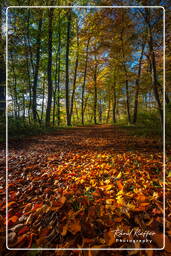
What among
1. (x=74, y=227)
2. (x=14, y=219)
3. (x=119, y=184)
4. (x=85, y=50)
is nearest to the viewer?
(x=74, y=227)

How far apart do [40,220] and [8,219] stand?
14.4 inches

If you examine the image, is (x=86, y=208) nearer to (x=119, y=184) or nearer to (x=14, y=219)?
(x=119, y=184)

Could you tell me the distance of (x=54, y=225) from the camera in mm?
1089

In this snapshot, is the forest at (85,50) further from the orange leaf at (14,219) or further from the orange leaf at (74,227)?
the orange leaf at (14,219)

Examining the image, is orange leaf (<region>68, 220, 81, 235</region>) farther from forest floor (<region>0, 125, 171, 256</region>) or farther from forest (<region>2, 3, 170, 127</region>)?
forest (<region>2, 3, 170, 127</region>)

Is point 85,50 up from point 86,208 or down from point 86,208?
up

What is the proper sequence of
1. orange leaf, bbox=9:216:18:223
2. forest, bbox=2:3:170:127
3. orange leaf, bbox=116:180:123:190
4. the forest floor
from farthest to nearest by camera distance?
forest, bbox=2:3:170:127
orange leaf, bbox=116:180:123:190
orange leaf, bbox=9:216:18:223
the forest floor

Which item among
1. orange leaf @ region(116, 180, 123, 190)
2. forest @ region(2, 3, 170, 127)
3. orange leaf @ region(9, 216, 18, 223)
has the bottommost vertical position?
orange leaf @ region(9, 216, 18, 223)

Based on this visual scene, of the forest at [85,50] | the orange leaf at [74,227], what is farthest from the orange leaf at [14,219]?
the forest at [85,50]

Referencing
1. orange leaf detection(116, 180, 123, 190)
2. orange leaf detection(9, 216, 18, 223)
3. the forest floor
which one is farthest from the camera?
orange leaf detection(116, 180, 123, 190)

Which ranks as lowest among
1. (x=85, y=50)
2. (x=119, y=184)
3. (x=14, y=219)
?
(x=14, y=219)

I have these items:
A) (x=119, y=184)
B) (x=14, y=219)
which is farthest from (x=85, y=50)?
(x=14, y=219)

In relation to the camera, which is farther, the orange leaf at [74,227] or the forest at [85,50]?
the forest at [85,50]

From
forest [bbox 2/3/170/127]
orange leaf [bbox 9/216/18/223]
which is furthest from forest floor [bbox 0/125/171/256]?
forest [bbox 2/3/170/127]
